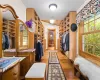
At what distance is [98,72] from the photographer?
2006 mm

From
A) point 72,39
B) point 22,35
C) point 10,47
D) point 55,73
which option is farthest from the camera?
point 72,39

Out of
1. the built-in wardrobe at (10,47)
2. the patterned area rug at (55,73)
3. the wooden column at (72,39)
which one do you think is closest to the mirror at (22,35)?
the built-in wardrobe at (10,47)

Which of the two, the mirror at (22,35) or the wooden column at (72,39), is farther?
the wooden column at (72,39)

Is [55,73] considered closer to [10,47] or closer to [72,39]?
[10,47]

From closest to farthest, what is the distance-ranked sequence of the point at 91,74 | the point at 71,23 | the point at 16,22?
the point at 91,74
the point at 16,22
the point at 71,23

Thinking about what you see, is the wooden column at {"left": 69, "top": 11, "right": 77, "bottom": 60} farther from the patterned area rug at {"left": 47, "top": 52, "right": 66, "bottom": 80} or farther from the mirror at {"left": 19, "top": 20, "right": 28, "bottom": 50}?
the mirror at {"left": 19, "top": 20, "right": 28, "bottom": 50}

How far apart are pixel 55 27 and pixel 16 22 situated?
8102mm

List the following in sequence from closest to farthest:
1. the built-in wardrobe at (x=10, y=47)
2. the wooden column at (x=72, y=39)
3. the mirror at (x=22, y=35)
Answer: the built-in wardrobe at (x=10, y=47), the mirror at (x=22, y=35), the wooden column at (x=72, y=39)

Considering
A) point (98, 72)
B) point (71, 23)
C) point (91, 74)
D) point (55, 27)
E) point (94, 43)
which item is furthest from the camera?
point (55, 27)

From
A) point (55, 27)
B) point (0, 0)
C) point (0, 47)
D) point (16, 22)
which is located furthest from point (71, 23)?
point (55, 27)

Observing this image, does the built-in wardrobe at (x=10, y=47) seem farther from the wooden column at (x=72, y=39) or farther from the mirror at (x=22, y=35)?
the wooden column at (x=72, y=39)

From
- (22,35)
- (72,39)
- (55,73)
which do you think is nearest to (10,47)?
(22,35)

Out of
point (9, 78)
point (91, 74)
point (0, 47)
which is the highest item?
point (0, 47)

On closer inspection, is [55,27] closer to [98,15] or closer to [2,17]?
[98,15]
